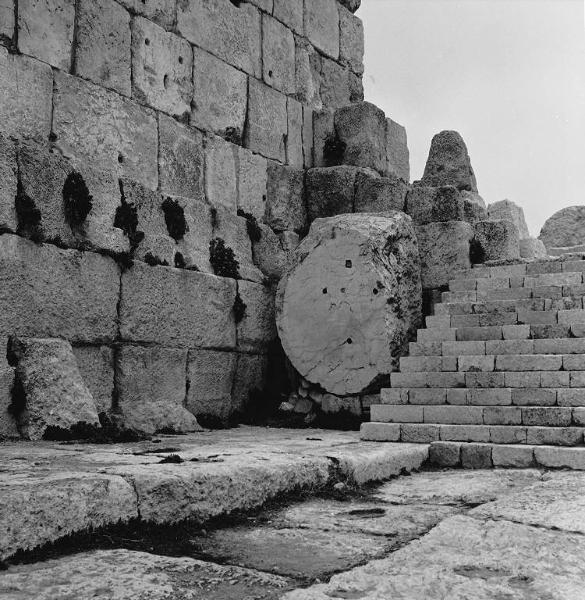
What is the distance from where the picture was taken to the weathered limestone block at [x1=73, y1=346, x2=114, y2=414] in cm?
774

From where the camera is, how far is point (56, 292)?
292 inches

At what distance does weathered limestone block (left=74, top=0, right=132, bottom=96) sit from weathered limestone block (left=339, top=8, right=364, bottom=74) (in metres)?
5.12

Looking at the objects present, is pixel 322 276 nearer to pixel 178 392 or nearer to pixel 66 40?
pixel 178 392

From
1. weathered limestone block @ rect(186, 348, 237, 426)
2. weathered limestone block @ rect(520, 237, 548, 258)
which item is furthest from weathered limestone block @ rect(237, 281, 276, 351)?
weathered limestone block @ rect(520, 237, 548, 258)

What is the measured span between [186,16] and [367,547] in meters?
7.84

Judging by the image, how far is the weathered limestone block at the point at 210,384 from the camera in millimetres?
8977

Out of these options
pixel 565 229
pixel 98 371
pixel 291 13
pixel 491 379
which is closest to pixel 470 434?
pixel 491 379

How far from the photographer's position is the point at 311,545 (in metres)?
4.00

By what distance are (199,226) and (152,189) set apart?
75 centimetres

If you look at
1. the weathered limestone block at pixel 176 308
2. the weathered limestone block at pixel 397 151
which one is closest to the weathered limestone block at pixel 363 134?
the weathered limestone block at pixel 397 151

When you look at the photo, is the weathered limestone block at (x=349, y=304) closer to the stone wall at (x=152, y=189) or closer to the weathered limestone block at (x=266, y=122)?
the stone wall at (x=152, y=189)

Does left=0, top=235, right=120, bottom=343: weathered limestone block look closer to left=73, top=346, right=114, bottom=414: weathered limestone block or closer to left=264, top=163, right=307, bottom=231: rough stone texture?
left=73, top=346, right=114, bottom=414: weathered limestone block

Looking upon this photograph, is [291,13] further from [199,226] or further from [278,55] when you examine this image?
[199,226]

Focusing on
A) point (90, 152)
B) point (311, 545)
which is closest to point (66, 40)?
point (90, 152)
